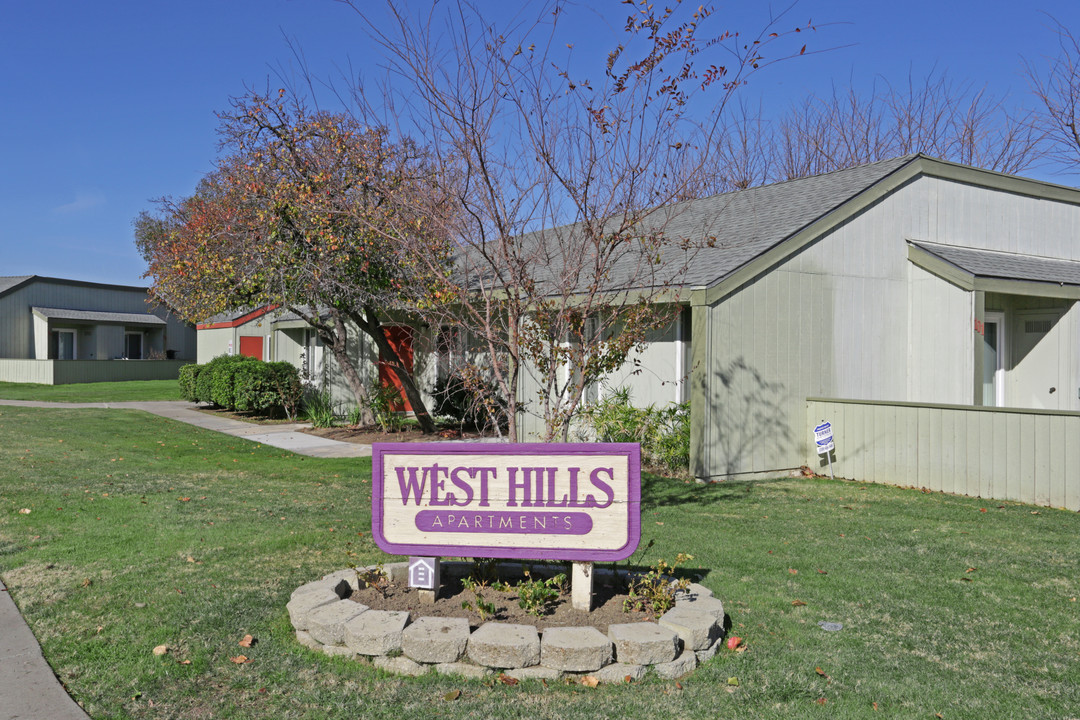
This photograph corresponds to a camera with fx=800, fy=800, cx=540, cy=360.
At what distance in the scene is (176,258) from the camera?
1369 cm

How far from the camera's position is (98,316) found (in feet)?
119

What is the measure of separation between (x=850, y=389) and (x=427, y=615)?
838 cm

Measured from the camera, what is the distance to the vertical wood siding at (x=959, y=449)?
9.01 metres

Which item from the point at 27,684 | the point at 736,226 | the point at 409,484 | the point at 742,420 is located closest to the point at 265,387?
the point at 736,226

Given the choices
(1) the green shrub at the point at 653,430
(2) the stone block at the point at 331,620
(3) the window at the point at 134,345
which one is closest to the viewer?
(2) the stone block at the point at 331,620

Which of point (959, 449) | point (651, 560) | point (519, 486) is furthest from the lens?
point (959, 449)

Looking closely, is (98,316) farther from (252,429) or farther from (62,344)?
(252,429)

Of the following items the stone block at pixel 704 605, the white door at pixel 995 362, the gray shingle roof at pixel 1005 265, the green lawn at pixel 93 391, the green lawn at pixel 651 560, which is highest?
the gray shingle roof at pixel 1005 265

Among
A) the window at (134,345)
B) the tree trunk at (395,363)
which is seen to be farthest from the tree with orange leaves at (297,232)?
the window at (134,345)

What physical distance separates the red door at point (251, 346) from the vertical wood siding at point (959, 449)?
714 inches

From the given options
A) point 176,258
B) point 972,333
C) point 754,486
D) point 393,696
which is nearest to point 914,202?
point 972,333

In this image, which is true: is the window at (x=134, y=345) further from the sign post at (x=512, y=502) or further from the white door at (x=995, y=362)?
the sign post at (x=512, y=502)

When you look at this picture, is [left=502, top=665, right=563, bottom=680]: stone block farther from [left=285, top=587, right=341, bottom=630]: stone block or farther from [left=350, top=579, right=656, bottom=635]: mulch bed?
[left=285, top=587, right=341, bottom=630]: stone block

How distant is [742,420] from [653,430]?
1.17 meters
